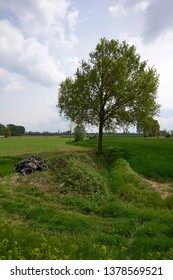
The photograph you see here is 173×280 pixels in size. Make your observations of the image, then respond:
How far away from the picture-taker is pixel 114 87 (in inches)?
1416

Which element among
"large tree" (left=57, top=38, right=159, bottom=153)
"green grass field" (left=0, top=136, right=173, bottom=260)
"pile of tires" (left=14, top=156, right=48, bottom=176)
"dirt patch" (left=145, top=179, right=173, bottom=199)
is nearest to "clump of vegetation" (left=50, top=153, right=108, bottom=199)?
"green grass field" (left=0, top=136, right=173, bottom=260)

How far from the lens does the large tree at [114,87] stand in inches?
Answer: 1426

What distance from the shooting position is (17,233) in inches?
364

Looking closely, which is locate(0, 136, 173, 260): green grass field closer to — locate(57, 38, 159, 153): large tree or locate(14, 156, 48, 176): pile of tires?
locate(14, 156, 48, 176): pile of tires

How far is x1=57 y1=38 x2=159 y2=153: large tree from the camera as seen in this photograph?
119 feet

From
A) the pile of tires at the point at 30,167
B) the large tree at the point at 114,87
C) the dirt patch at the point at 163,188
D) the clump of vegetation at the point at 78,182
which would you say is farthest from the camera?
the large tree at the point at 114,87

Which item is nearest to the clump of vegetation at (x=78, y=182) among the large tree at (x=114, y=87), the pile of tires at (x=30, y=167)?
the pile of tires at (x=30, y=167)

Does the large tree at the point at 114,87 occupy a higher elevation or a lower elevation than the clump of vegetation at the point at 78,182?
higher

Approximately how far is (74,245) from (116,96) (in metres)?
30.2

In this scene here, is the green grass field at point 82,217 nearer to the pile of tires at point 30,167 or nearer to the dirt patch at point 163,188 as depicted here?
the dirt patch at point 163,188

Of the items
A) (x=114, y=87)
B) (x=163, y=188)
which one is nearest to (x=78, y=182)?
(x=163, y=188)

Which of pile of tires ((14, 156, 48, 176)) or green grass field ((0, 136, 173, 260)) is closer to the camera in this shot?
green grass field ((0, 136, 173, 260))
